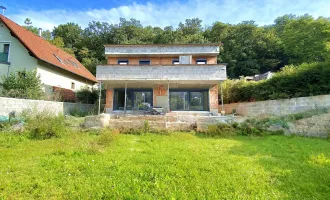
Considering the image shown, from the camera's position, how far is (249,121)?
32.8ft

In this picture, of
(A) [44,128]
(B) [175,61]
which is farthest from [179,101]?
(A) [44,128]

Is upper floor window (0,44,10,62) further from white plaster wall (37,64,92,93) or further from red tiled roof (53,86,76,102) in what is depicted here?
red tiled roof (53,86,76,102)

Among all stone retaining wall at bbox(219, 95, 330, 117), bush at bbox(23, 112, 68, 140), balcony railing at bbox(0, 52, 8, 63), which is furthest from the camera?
balcony railing at bbox(0, 52, 8, 63)

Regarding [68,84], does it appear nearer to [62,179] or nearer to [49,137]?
[49,137]

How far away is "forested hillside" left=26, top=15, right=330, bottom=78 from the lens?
35.7 m

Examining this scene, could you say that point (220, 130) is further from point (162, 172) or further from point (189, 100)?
point (189, 100)

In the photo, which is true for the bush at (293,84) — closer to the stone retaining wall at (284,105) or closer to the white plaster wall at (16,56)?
the stone retaining wall at (284,105)

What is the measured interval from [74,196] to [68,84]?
19.8 meters

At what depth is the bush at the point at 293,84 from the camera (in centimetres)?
1070

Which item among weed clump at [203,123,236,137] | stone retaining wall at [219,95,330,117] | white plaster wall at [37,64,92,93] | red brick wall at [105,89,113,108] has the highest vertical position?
white plaster wall at [37,64,92,93]

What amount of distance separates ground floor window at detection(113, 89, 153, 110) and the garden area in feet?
31.7

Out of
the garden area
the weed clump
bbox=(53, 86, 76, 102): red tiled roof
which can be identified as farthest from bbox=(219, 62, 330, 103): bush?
bbox=(53, 86, 76, 102): red tiled roof

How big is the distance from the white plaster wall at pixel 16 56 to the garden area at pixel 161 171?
1162cm

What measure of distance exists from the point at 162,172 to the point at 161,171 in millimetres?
75
